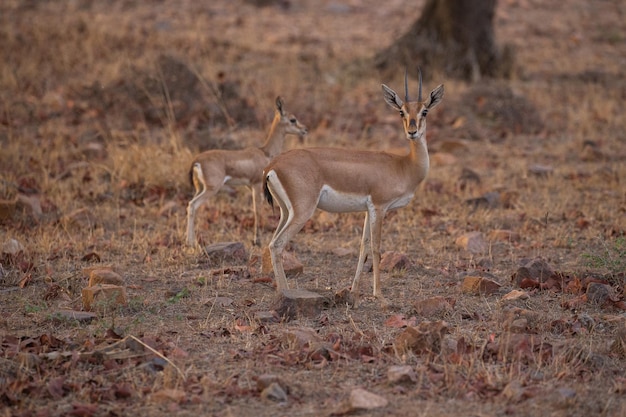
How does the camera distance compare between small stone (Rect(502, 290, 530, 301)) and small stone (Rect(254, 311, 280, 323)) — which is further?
small stone (Rect(502, 290, 530, 301))

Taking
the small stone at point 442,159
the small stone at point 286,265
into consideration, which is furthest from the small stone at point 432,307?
the small stone at point 442,159

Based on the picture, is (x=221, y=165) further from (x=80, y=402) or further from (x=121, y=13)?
(x=121, y=13)

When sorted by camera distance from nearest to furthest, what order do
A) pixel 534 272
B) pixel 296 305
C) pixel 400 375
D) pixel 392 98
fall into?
pixel 400 375 < pixel 296 305 < pixel 534 272 < pixel 392 98

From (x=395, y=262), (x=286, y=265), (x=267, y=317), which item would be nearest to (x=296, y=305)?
(x=267, y=317)

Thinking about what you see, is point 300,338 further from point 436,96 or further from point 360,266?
point 436,96

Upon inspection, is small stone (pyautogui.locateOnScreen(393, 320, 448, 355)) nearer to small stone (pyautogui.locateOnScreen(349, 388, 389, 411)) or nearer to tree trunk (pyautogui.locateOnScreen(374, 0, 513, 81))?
small stone (pyautogui.locateOnScreen(349, 388, 389, 411))

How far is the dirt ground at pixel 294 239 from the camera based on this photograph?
5441mm

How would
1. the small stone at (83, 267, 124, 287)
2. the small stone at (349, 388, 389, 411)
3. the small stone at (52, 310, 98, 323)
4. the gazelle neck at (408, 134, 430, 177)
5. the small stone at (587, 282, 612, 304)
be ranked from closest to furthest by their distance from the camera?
1. the small stone at (349, 388, 389, 411)
2. the small stone at (52, 310, 98, 323)
3. the small stone at (587, 282, 612, 304)
4. the small stone at (83, 267, 124, 287)
5. the gazelle neck at (408, 134, 430, 177)

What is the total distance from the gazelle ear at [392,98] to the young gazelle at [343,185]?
0.75ft

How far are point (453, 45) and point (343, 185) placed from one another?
9.96m

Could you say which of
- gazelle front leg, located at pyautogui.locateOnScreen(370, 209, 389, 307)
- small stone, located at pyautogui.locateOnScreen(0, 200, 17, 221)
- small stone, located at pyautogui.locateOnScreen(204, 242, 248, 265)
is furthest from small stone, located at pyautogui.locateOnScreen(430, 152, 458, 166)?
small stone, located at pyautogui.locateOnScreen(0, 200, 17, 221)

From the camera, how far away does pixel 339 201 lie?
23.8 ft

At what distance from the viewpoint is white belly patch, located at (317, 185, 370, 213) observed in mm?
7211

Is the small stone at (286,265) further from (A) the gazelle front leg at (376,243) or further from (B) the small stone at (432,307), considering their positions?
(B) the small stone at (432,307)
